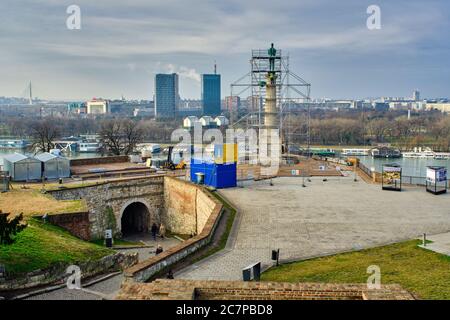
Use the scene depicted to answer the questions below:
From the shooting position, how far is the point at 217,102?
7662 inches

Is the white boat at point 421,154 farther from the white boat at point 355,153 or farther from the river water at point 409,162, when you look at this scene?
the white boat at point 355,153

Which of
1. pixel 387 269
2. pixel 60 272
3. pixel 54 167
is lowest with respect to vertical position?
pixel 60 272

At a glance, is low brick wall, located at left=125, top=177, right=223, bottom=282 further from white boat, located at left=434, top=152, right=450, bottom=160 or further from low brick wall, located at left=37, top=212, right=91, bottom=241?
white boat, located at left=434, top=152, right=450, bottom=160

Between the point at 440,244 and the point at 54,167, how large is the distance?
766 inches

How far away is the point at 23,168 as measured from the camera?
84.8 feet

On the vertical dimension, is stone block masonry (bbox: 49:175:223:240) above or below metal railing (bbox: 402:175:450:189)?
below

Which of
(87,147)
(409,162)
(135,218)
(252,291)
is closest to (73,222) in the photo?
(135,218)

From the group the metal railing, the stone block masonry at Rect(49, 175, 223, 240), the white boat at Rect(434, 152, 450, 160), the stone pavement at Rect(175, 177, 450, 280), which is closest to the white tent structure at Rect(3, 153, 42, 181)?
the stone block masonry at Rect(49, 175, 223, 240)

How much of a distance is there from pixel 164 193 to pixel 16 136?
89.6 metres

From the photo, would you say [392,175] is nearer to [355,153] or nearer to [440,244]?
[440,244]

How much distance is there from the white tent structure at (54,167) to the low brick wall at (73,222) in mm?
8527

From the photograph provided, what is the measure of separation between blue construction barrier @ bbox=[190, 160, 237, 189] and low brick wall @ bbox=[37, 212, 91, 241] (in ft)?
25.0

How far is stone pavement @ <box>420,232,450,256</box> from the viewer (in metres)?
14.4

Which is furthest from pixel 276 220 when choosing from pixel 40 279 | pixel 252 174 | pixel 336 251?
pixel 252 174
